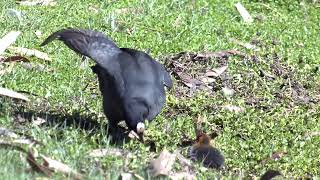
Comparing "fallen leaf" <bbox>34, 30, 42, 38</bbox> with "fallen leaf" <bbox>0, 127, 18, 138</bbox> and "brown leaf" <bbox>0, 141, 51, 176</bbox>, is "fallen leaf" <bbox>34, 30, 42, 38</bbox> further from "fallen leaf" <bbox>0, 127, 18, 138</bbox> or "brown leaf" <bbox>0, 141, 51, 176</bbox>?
"brown leaf" <bbox>0, 141, 51, 176</bbox>

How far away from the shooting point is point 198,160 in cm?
673

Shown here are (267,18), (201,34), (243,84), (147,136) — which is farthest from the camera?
(267,18)

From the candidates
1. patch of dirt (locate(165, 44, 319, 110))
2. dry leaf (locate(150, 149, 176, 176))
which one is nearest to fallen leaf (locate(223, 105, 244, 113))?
patch of dirt (locate(165, 44, 319, 110))

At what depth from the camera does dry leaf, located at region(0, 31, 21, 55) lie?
829cm

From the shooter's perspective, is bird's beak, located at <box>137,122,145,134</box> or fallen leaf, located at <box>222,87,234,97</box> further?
fallen leaf, located at <box>222,87,234,97</box>

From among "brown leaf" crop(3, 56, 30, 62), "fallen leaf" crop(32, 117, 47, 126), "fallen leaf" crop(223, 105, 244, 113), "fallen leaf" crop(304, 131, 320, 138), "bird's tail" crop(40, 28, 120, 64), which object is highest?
"bird's tail" crop(40, 28, 120, 64)

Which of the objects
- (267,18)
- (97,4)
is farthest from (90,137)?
(267,18)

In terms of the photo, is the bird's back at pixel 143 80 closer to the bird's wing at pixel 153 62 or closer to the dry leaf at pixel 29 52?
the bird's wing at pixel 153 62

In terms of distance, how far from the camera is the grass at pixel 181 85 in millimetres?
6742

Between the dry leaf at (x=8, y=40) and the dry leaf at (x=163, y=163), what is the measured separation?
226 cm

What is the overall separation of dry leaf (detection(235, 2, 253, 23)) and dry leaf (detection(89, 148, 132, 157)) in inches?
179

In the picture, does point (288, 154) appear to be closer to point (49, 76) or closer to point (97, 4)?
point (49, 76)

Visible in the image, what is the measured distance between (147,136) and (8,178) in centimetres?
208

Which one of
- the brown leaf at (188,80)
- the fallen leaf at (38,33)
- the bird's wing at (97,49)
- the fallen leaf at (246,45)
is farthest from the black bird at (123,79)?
the fallen leaf at (246,45)
